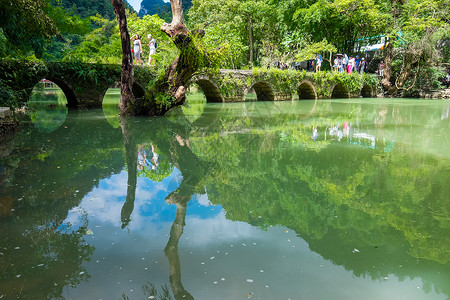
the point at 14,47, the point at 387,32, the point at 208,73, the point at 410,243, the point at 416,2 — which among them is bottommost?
the point at 410,243

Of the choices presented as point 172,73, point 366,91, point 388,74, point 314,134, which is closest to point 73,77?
point 172,73

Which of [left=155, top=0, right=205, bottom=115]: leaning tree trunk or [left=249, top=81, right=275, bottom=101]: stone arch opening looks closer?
[left=155, top=0, right=205, bottom=115]: leaning tree trunk

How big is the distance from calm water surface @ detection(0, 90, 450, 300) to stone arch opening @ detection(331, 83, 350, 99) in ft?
64.2

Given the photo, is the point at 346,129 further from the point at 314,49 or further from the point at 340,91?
the point at 340,91

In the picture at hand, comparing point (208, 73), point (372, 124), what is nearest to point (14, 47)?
point (208, 73)

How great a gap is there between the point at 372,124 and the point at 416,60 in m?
18.0

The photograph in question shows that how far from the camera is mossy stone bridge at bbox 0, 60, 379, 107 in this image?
12539 millimetres

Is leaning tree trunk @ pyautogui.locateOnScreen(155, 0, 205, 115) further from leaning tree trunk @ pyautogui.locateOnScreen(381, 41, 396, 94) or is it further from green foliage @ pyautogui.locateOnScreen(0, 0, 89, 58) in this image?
leaning tree trunk @ pyautogui.locateOnScreen(381, 41, 396, 94)

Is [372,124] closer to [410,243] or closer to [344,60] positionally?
[410,243]

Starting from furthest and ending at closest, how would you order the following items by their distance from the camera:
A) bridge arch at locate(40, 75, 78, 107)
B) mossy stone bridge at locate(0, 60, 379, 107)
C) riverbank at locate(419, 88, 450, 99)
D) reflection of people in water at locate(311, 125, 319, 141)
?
1. riverbank at locate(419, 88, 450, 99)
2. bridge arch at locate(40, 75, 78, 107)
3. mossy stone bridge at locate(0, 60, 379, 107)
4. reflection of people in water at locate(311, 125, 319, 141)

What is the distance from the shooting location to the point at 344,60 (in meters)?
25.9

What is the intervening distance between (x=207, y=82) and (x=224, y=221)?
15.8 meters

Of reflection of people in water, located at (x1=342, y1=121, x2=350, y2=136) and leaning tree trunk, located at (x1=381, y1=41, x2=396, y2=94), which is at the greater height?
leaning tree trunk, located at (x1=381, y1=41, x2=396, y2=94)

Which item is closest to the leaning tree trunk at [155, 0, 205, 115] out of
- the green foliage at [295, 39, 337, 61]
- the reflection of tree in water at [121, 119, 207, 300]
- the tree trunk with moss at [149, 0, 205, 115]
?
the tree trunk with moss at [149, 0, 205, 115]
